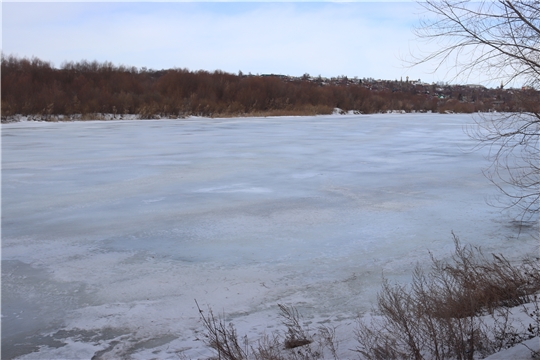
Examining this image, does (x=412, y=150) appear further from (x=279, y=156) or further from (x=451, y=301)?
(x=451, y=301)

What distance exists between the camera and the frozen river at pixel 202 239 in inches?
155

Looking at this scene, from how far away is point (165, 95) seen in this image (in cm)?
3469

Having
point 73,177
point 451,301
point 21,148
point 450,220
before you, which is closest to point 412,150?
point 450,220

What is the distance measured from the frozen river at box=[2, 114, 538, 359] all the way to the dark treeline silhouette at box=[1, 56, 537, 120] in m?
15.1

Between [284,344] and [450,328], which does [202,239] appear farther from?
[450,328]

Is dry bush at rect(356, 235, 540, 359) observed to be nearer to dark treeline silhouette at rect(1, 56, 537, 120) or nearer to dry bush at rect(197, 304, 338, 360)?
Answer: dry bush at rect(197, 304, 338, 360)

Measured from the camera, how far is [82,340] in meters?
3.66

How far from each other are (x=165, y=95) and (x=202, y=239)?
3015 cm

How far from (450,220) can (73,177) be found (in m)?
6.53

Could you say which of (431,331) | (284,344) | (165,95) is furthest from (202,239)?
(165,95)

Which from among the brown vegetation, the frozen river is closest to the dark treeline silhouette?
the frozen river

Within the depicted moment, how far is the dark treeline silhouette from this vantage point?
89.5 ft

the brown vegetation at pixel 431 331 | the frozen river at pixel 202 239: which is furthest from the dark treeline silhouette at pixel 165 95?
the brown vegetation at pixel 431 331

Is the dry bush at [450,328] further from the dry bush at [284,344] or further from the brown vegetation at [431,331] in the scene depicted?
the dry bush at [284,344]
